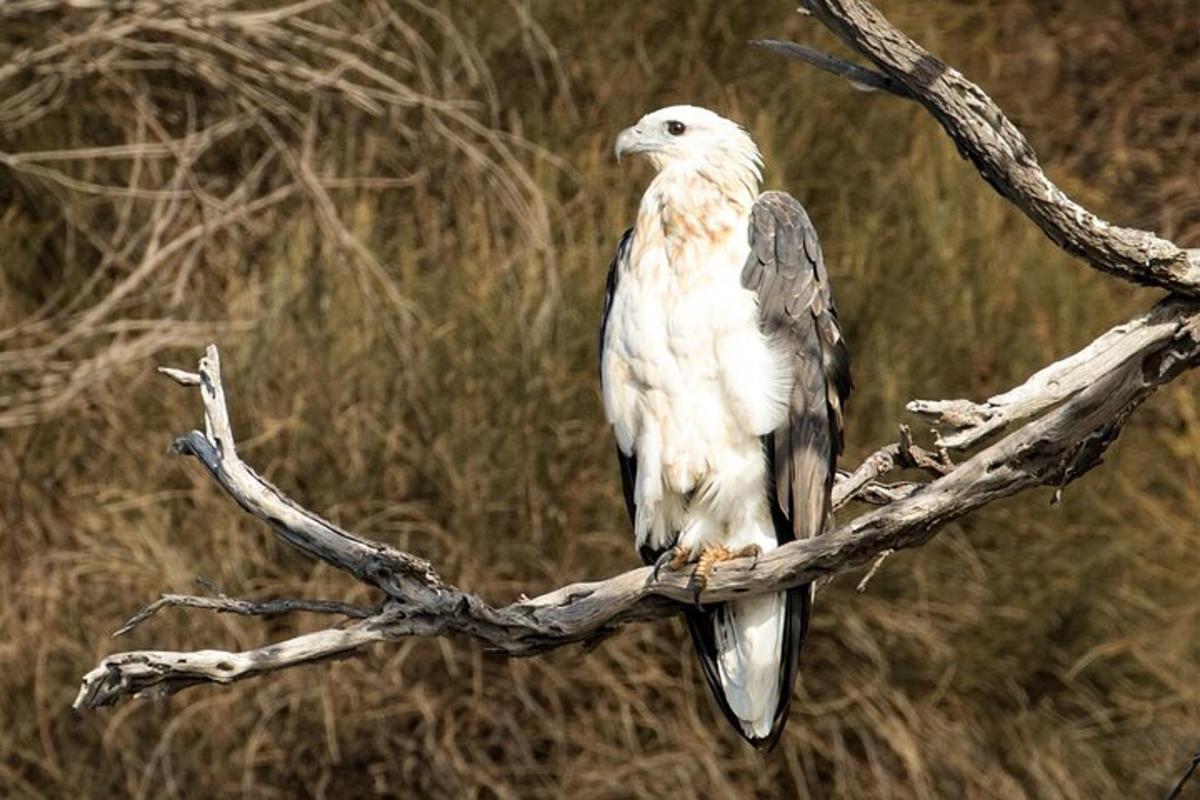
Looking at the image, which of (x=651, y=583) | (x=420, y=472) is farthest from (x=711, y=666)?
(x=420, y=472)

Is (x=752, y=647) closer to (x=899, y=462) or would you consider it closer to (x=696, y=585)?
(x=696, y=585)

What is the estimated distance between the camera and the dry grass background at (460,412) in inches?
289

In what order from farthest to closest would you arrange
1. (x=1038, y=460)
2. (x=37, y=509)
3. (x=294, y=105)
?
1. (x=294, y=105)
2. (x=37, y=509)
3. (x=1038, y=460)

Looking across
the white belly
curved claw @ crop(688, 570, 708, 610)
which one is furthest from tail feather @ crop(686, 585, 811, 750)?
curved claw @ crop(688, 570, 708, 610)

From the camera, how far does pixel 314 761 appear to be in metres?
7.47

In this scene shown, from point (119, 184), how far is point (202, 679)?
468 centimetres

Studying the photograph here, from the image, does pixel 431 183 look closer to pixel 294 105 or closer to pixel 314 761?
pixel 294 105

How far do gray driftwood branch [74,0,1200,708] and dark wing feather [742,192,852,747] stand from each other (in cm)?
37

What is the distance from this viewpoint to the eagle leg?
439 centimetres

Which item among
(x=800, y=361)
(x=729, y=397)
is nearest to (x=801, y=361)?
(x=800, y=361)

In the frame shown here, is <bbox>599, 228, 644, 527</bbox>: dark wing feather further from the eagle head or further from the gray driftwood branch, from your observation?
the gray driftwood branch

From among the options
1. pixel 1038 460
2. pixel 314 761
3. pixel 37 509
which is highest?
pixel 1038 460

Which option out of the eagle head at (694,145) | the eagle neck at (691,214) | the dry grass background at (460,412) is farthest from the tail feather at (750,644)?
the dry grass background at (460,412)

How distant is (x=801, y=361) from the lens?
4645mm
